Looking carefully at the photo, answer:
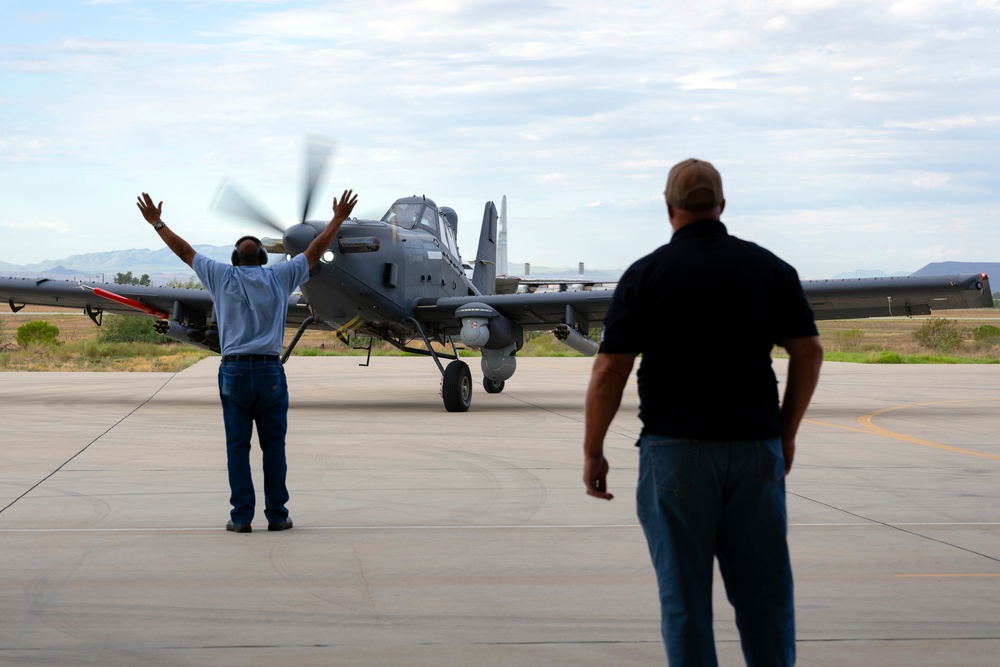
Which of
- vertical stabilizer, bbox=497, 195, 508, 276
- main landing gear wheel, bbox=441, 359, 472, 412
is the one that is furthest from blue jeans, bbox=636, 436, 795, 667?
vertical stabilizer, bbox=497, 195, 508, 276

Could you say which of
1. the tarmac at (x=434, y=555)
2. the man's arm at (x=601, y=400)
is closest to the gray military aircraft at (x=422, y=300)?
the tarmac at (x=434, y=555)

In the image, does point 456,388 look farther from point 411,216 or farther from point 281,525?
point 281,525

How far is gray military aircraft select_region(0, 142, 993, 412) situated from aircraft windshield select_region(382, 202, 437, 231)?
18mm

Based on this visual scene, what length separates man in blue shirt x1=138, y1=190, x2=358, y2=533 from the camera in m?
6.58

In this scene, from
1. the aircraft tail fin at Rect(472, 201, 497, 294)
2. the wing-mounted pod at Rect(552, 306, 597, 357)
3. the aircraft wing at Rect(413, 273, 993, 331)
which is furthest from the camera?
the aircraft tail fin at Rect(472, 201, 497, 294)

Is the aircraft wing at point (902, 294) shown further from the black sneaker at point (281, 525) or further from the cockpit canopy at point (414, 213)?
the black sneaker at point (281, 525)

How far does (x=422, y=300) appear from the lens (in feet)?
57.8

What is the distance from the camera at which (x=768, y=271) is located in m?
3.30

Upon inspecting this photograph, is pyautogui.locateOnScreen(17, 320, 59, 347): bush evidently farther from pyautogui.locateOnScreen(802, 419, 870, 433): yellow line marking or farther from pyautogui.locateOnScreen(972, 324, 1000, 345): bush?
pyautogui.locateOnScreen(972, 324, 1000, 345): bush

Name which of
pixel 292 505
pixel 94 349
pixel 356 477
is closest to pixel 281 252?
pixel 356 477

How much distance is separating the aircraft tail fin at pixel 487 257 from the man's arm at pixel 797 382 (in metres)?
19.1

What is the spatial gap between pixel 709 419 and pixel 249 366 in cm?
406

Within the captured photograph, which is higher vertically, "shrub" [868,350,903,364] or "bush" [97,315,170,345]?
"bush" [97,315,170,345]

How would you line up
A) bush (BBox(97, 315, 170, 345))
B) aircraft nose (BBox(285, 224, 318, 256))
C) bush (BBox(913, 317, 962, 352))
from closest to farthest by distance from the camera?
aircraft nose (BBox(285, 224, 318, 256)) < bush (BBox(97, 315, 170, 345)) < bush (BBox(913, 317, 962, 352))
